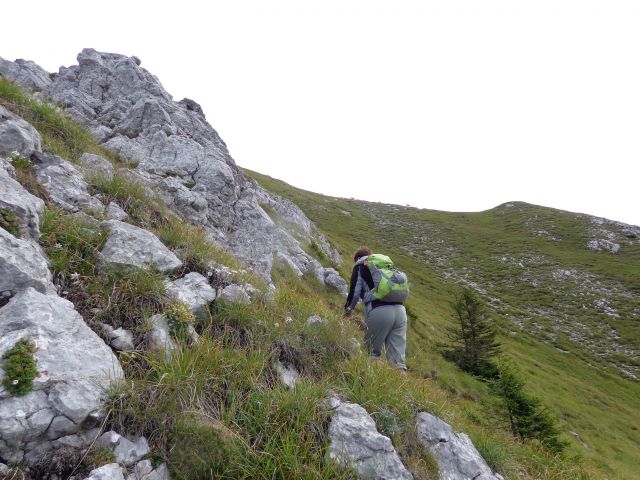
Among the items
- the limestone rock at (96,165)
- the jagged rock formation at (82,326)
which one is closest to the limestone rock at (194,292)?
the jagged rock formation at (82,326)

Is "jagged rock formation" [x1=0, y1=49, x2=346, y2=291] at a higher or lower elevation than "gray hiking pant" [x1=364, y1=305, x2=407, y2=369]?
higher

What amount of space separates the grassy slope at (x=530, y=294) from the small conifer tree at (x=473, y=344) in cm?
173

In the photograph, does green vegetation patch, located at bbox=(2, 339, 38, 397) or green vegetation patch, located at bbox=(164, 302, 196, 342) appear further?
green vegetation patch, located at bbox=(164, 302, 196, 342)

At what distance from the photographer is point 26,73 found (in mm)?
20062

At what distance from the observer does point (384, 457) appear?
4.72m

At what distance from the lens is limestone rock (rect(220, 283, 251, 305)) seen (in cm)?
657

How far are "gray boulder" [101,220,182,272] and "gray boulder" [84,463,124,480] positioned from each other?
10.8 ft

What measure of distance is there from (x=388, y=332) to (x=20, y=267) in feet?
23.5

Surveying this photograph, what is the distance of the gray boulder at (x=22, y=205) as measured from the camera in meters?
5.43

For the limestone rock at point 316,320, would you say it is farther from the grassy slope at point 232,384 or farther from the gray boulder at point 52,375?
the gray boulder at point 52,375

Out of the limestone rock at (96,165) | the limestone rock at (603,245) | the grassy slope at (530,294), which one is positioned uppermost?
the limestone rock at (603,245)

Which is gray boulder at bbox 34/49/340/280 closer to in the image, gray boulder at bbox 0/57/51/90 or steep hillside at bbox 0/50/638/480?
gray boulder at bbox 0/57/51/90

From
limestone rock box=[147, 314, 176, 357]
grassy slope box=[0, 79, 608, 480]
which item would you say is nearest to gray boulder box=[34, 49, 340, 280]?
grassy slope box=[0, 79, 608, 480]

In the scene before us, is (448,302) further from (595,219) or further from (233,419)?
(595,219)
